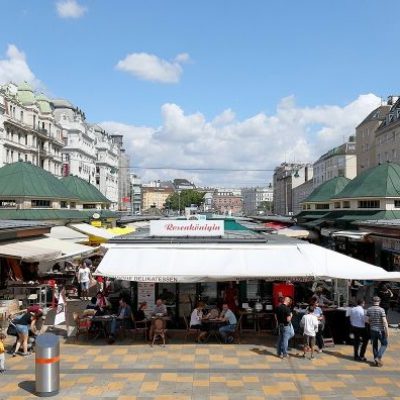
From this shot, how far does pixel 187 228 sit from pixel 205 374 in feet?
22.1

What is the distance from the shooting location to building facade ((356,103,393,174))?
77.5m

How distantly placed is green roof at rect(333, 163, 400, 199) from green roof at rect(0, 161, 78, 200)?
23.9 m

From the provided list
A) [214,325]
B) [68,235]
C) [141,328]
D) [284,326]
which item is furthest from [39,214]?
[284,326]

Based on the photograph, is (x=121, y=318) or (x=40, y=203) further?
(x=40, y=203)

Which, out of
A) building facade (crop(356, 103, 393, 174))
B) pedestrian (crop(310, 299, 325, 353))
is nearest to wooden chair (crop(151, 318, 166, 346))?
pedestrian (crop(310, 299, 325, 353))

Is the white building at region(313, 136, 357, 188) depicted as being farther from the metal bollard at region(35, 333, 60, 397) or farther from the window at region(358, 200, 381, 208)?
the metal bollard at region(35, 333, 60, 397)

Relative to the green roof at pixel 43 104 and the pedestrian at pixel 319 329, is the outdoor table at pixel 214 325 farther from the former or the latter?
the green roof at pixel 43 104

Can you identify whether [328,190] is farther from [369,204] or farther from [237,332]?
[237,332]

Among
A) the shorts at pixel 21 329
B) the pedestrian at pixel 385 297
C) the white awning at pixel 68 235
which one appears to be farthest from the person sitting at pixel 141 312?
the white awning at pixel 68 235

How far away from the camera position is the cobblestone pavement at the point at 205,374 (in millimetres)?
10562

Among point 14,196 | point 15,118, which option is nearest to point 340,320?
point 14,196

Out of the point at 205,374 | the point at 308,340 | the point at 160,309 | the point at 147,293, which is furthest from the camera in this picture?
the point at 147,293

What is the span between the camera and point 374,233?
2792 centimetres

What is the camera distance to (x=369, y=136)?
80312 millimetres
